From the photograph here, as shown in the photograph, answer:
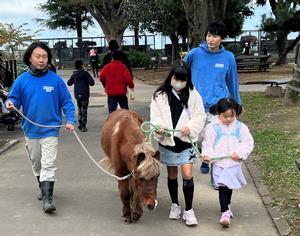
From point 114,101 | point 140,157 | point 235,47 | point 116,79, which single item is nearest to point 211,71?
point 140,157

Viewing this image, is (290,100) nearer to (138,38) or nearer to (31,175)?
(31,175)

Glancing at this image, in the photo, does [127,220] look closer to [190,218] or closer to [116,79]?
[190,218]

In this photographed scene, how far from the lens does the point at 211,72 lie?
6.20m

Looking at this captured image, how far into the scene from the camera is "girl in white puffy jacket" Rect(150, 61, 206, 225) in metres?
5.14

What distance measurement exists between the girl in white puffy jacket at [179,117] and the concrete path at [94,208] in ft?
1.24

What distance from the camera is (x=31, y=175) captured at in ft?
24.8

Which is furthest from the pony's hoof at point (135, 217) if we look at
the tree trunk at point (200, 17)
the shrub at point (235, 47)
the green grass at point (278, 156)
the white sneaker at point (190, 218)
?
the shrub at point (235, 47)

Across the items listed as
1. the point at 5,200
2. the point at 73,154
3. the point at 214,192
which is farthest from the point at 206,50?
the point at 73,154

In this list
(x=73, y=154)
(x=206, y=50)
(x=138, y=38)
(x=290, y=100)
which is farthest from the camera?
(x=138, y=38)

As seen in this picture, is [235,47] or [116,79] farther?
[235,47]

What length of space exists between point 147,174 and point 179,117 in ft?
2.96

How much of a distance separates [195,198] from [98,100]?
1217 centimetres

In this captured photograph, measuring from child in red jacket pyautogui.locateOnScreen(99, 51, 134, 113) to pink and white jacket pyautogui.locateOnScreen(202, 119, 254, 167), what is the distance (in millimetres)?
5340

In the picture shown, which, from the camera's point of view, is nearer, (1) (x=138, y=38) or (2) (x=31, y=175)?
(2) (x=31, y=175)
